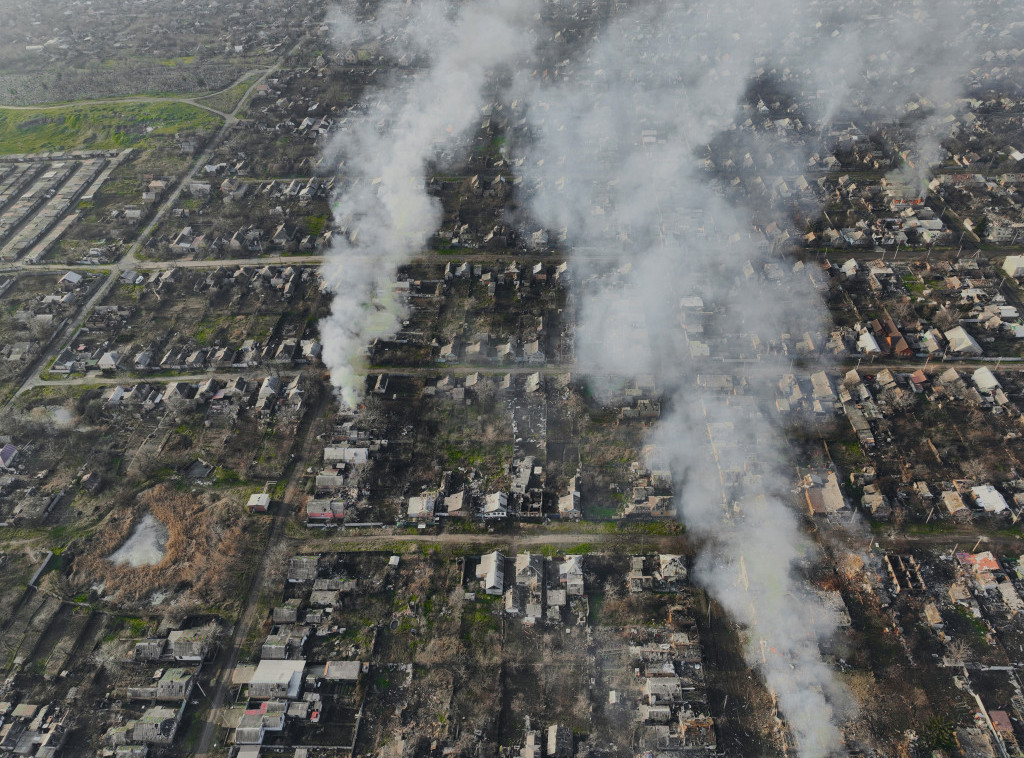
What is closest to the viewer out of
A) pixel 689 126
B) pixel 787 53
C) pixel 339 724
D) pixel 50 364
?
pixel 339 724

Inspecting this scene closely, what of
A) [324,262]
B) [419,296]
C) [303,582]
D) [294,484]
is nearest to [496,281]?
[419,296]

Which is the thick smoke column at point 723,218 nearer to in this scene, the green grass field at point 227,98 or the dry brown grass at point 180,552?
the dry brown grass at point 180,552

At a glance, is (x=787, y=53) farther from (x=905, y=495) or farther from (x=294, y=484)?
(x=294, y=484)

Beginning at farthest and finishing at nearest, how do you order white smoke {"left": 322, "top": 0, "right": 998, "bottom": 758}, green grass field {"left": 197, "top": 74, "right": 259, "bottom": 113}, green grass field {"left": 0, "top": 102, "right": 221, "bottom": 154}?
green grass field {"left": 197, "top": 74, "right": 259, "bottom": 113}, green grass field {"left": 0, "top": 102, "right": 221, "bottom": 154}, white smoke {"left": 322, "top": 0, "right": 998, "bottom": 758}

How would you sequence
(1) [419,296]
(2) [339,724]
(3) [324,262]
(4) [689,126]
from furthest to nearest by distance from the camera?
(4) [689,126] → (3) [324,262] → (1) [419,296] → (2) [339,724]

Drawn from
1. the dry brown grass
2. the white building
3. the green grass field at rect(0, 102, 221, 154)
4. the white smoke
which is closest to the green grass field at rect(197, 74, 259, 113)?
the green grass field at rect(0, 102, 221, 154)

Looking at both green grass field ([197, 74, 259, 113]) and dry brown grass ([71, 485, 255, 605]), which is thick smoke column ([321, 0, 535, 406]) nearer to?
dry brown grass ([71, 485, 255, 605])
